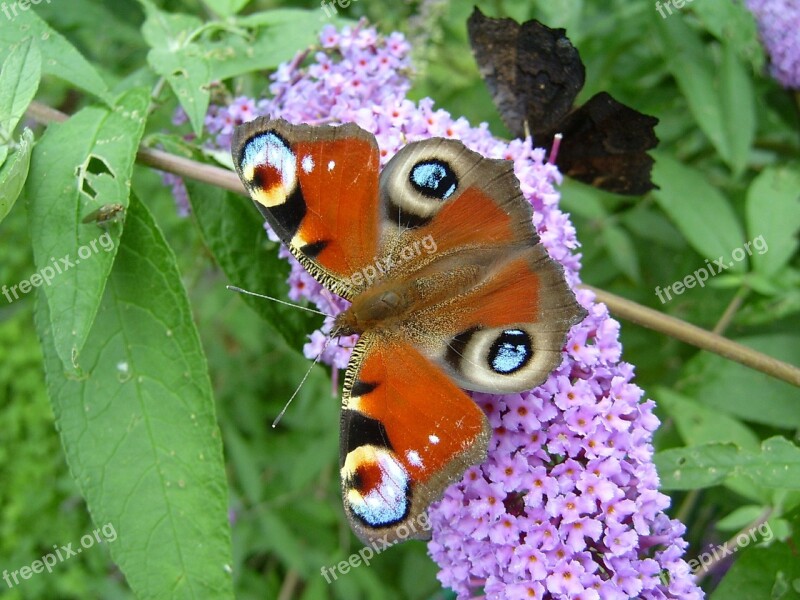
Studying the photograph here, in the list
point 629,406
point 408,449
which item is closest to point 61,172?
point 408,449

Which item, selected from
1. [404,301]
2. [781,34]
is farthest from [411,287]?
[781,34]

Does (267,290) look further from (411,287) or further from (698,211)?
(698,211)

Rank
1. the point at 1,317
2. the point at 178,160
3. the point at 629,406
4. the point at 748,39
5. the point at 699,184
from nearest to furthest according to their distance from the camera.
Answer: the point at 629,406
the point at 178,160
the point at 748,39
the point at 699,184
the point at 1,317

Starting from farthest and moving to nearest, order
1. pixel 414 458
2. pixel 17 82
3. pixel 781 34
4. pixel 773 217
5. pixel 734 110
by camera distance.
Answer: pixel 781 34
pixel 734 110
pixel 773 217
pixel 17 82
pixel 414 458

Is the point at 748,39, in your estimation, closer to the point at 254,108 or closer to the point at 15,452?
the point at 254,108

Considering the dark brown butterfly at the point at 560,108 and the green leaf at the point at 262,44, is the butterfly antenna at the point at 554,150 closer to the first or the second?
the dark brown butterfly at the point at 560,108
